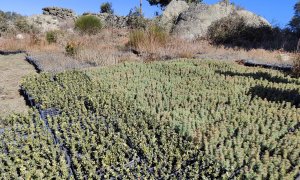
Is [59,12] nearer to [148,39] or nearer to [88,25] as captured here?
[88,25]

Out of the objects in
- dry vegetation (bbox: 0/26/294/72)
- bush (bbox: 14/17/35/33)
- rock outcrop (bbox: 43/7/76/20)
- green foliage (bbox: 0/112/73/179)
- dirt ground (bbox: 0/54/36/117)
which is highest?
rock outcrop (bbox: 43/7/76/20)

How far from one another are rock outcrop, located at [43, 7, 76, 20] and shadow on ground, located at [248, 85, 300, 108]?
24.4 metres

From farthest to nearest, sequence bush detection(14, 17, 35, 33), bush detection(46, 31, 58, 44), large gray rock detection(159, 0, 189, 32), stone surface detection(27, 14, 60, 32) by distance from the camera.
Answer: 1. stone surface detection(27, 14, 60, 32)
2. bush detection(14, 17, 35, 33)
3. large gray rock detection(159, 0, 189, 32)
4. bush detection(46, 31, 58, 44)

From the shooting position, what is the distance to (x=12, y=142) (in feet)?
16.1

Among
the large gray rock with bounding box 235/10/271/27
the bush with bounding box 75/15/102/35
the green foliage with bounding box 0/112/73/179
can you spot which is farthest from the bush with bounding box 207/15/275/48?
the green foliage with bounding box 0/112/73/179

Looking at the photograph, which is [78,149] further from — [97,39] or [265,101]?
[97,39]

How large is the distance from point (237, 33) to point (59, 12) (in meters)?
17.4

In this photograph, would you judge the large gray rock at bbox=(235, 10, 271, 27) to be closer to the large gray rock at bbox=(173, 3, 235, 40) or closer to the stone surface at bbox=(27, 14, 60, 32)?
the large gray rock at bbox=(173, 3, 235, 40)

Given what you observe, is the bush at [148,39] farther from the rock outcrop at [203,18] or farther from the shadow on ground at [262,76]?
the shadow on ground at [262,76]

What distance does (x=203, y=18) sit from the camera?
19.0m

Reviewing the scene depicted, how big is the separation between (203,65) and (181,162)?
6.06 meters

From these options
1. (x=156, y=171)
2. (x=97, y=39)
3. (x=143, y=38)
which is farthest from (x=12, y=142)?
(x=97, y=39)

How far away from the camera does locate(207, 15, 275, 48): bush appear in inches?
678

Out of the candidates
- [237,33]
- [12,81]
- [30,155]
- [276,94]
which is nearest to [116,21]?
[237,33]
